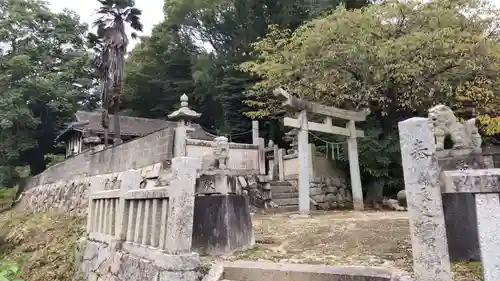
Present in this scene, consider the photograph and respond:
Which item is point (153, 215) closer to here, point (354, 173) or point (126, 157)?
point (126, 157)

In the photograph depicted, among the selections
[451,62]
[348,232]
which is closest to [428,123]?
[348,232]

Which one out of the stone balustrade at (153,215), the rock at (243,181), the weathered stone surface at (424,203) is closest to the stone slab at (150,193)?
the stone balustrade at (153,215)

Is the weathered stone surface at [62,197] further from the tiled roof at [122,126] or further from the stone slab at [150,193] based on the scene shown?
the stone slab at [150,193]

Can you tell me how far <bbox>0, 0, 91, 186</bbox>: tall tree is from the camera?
2358cm

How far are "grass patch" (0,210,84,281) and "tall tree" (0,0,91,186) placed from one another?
43.0 ft

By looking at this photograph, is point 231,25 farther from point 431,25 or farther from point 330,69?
point 431,25

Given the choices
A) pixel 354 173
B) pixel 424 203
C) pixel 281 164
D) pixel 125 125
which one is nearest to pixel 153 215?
pixel 424 203

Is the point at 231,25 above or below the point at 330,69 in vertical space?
above

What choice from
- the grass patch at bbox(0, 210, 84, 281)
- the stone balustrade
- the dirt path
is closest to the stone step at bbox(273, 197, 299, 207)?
the grass patch at bbox(0, 210, 84, 281)

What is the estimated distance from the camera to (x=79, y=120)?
2314cm

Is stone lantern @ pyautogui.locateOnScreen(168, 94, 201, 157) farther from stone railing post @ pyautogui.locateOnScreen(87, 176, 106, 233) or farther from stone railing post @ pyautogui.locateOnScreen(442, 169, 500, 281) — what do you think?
stone railing post @ pyautogui.locateOnScreen(442, 169, 500, 281)

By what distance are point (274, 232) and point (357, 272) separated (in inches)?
135

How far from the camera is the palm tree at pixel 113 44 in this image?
17625mm

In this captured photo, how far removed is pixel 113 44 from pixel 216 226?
15.6 metres
